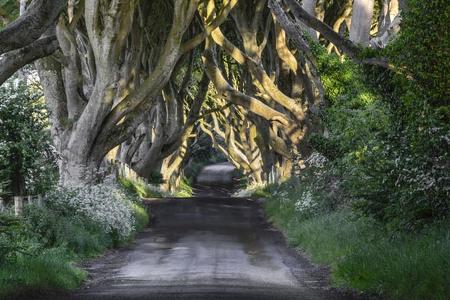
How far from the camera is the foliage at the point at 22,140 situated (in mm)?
18938

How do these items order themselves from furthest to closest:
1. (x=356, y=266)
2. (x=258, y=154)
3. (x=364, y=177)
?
1. (x=258, y=154)
2. (x=364, y=177)
3. (x=356, y=266)

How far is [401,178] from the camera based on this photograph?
14078 millimetres

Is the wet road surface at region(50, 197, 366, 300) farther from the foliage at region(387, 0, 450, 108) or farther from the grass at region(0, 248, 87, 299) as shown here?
the foliage at region(387, 0, 450, 108)

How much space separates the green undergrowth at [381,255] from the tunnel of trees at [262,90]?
60 centimetres

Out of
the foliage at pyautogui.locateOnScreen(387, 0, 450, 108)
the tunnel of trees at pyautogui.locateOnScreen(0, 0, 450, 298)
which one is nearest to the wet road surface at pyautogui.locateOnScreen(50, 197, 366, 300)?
the tunnel of trees at pyautogui.locateOnScreen(0, 0, 450, 298)

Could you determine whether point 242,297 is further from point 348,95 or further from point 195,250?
point 348,95

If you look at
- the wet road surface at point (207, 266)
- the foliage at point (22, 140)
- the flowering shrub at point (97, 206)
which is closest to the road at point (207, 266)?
the wet road surface at point (207, 266)

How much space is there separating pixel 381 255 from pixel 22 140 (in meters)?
8.65

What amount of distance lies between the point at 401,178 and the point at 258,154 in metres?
42.1

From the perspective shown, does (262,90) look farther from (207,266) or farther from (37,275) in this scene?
(37,275)

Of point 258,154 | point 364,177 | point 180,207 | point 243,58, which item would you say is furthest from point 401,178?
point 258,154

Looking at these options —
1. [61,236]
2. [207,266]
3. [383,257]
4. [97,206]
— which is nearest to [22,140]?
[61,236]

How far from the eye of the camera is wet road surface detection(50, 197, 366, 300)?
13711 mm

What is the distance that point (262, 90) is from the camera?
105 ft
